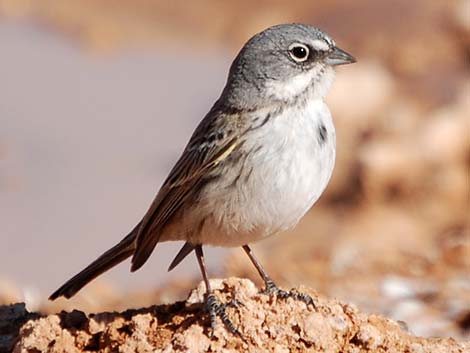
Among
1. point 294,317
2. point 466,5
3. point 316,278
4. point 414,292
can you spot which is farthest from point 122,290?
point 466,5

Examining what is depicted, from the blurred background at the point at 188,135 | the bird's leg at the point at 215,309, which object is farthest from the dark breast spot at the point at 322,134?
the blurred background at the point at 188,135

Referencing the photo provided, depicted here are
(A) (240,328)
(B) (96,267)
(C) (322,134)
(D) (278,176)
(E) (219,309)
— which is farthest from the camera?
(B) (96,267)

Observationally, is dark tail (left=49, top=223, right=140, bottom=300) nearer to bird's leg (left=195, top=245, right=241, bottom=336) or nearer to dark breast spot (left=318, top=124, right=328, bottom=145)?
bird's leg (left=195, top=245, right=241, bottom=336)

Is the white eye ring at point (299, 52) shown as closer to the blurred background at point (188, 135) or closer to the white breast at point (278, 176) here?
the white breast at point (278, 176)

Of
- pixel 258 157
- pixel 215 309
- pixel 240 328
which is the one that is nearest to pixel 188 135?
pixel 258 157

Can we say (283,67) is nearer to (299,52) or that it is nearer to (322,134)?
(299,52)

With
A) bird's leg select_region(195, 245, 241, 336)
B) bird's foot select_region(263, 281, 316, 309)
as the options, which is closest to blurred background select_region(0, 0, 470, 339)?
bird's foot select_region(263, 281, 316, 309)
